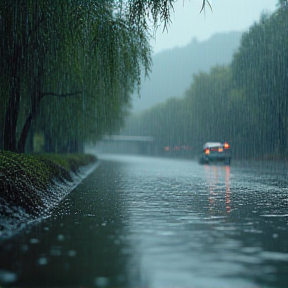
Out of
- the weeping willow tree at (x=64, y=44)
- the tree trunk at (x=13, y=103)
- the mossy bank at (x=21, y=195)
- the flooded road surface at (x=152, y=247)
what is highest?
the weeping willow tree at (x=64, y=44)

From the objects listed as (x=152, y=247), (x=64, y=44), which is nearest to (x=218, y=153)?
(x=64, y=44)

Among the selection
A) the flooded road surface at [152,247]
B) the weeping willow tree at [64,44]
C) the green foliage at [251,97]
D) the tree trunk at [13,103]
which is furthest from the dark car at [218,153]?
the flooded road surface at [152,247]

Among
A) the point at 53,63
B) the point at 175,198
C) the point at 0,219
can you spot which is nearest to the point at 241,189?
the point at 175,198

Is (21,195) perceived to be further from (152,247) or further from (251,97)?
(251,97)

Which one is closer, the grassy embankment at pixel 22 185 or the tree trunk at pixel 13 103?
the grassy embankment at pixel 22 185

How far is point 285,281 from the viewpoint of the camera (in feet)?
18.1

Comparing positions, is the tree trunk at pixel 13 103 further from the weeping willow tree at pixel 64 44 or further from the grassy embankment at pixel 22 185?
the grassy embankment at pixel 22 185

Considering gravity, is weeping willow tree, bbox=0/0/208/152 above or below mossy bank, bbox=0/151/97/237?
above

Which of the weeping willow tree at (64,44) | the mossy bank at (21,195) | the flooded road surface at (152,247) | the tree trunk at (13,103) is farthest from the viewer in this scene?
the tree trunk at (13,103)

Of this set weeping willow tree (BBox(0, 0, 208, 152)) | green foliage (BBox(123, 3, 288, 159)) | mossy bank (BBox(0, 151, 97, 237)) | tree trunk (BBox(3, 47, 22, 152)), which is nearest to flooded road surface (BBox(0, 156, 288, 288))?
mossy bank (BBox(0, 151, 97, 237))

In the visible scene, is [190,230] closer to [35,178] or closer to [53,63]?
[35,178]

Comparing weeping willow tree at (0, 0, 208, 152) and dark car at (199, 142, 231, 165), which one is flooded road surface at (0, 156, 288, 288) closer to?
weeping willow tree at (0, 0, 208, 152)

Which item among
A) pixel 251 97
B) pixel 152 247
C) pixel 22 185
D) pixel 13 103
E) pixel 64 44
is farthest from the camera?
pixel 251 97

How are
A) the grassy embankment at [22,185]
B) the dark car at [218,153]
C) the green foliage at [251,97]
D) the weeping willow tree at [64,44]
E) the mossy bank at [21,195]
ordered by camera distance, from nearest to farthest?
1. the mossy bank at [21,195]
2. the grassy embankment at [22,185]
3. the weeping willow tree at [64,44]
4. the dark car at [218,153]
5. the green foliage at [251,97]
